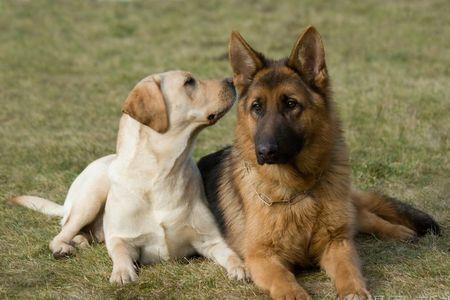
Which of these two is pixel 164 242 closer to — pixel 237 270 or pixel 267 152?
pixel 237 270

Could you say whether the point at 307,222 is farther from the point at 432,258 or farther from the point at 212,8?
the point at 212,8

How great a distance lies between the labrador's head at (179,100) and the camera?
5.67m

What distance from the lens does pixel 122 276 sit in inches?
212

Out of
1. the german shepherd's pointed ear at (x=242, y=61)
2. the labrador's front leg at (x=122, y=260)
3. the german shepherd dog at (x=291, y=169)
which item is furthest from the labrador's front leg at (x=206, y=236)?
the german shepherd's pointed ear at (x=242, y=61)

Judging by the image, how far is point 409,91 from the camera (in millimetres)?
11383

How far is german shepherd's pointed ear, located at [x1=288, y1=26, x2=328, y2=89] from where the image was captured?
5.40 metres

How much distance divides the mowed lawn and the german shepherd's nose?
909 millimetres

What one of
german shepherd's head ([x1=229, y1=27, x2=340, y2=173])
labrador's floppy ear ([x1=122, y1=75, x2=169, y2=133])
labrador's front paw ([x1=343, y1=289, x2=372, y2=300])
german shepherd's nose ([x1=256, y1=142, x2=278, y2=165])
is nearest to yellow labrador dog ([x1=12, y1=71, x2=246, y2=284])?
labrador's floppy ear ([x1=122, y1=75, x2=169, y2=133])

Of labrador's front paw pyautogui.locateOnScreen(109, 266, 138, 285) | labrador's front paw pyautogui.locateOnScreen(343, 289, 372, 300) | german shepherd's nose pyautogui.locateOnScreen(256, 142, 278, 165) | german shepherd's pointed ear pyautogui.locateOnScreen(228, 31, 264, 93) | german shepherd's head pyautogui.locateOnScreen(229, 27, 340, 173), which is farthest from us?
german shepherd's pointed ear pyautogui.locateOnScreen(228, 31, 264, 93)

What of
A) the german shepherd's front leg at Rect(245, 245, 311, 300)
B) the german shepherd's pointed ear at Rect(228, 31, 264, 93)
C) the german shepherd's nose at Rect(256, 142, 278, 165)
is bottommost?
the german shepherd's front leg at Rect(245, 245, 311, 300)

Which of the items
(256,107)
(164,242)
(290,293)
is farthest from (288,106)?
(164,242)

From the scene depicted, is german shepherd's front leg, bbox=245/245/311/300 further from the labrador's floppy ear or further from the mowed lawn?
the labrador's floppy ear

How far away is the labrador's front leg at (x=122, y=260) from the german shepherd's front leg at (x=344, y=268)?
141 centimetres

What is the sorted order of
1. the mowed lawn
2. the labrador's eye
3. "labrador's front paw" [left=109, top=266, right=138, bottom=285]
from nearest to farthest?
"labrador's front paw" [left=109, top=266, right=138, bottom=285], the mowed lawn, the labrador's eye
